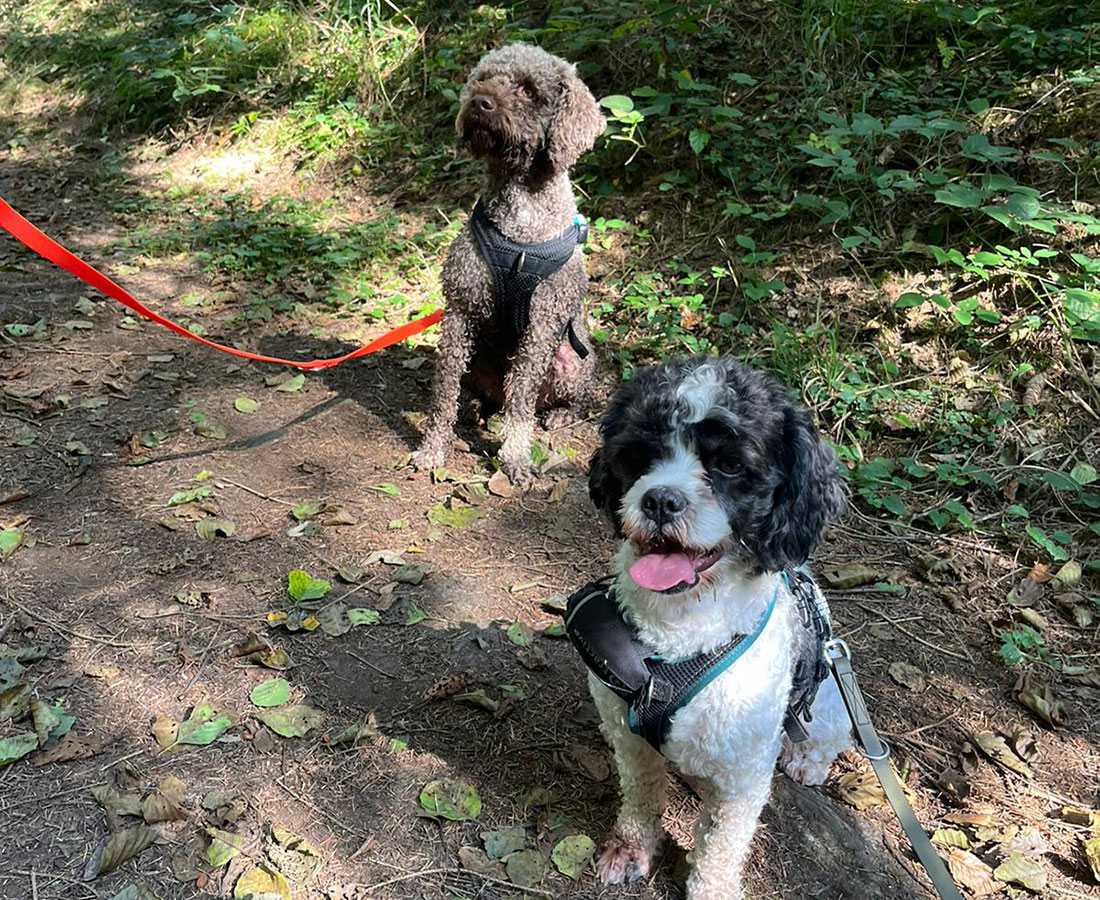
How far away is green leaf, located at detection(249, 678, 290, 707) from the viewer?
2963 millimetres

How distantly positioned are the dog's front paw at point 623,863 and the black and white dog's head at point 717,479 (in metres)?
0.98

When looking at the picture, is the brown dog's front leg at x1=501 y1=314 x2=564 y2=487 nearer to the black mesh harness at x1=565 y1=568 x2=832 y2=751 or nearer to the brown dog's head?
the brown dog's head

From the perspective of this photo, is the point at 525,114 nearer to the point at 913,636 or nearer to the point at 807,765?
the point at 913,636

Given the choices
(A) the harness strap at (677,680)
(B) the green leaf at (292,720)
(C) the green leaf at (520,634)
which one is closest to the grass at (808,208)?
(C) the green leaf at (520,634)

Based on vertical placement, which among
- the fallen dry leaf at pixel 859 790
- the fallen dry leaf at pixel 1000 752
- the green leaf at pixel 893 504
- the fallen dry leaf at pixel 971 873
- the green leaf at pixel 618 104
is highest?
the green leaf at pixel 618 104

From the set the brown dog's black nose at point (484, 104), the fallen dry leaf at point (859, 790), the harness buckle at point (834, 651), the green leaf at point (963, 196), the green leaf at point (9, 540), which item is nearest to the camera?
the harness buckle at point (834, 651)

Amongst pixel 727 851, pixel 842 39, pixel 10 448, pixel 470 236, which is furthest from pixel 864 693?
pixel 842 39

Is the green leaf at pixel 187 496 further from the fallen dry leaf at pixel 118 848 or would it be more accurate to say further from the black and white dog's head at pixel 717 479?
the black and white dog's head at pixel 717 479

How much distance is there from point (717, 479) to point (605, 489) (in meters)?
0.37

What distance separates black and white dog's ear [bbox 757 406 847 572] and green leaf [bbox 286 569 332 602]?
2104 mm

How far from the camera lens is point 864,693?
325 cm

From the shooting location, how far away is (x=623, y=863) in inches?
99.1

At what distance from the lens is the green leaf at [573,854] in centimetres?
253

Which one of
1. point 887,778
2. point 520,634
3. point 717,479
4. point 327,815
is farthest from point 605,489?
point 327,815
